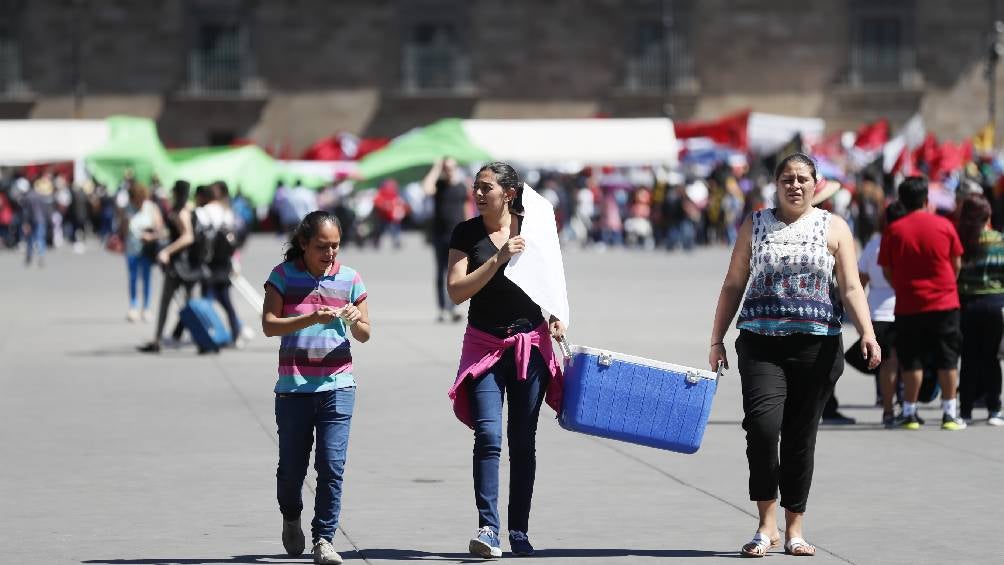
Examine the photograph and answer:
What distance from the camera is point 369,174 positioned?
3684 centimetres

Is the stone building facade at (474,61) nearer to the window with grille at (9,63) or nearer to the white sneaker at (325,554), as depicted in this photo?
the window with grille at (9,63)

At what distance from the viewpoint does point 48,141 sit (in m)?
47.1

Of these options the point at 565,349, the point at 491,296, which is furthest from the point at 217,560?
the point at 565,349

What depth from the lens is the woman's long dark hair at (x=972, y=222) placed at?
1184cm

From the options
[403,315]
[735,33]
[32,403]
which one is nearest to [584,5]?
[735,33]

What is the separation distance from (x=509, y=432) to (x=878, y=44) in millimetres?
47554

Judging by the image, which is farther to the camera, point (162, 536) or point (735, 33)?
point (735, 33)

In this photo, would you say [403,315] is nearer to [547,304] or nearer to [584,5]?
[547,304]

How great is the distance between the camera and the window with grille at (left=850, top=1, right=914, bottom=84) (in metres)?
53.7

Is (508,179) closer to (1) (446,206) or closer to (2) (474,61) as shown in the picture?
(1) (446,206)

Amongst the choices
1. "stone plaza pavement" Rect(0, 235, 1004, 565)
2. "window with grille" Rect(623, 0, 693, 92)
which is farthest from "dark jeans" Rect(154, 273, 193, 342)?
"window with grille" Rect(623, 0, 693, 92)

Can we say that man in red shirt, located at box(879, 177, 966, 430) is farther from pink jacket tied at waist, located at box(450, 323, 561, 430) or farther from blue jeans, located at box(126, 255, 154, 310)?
blue jeans, located at box(126, 255, 154, 310)

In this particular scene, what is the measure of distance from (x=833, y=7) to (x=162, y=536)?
47.6m

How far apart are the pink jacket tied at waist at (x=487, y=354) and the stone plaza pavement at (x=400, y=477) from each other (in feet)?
1.97
